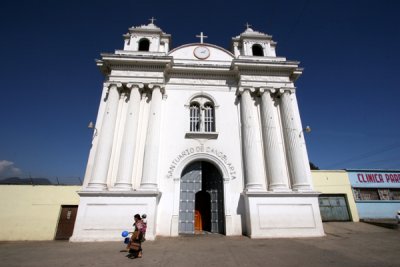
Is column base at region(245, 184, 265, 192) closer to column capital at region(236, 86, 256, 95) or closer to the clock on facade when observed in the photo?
column capital at region(236, 86, 256, 95)

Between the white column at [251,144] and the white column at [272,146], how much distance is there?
0.41 m

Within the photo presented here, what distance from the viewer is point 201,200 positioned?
12523 mm

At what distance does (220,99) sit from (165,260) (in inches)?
386

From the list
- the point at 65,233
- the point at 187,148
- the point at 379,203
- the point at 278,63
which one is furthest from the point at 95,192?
the point at 379,203

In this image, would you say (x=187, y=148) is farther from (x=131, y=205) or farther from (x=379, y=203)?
(x=379, y=203)

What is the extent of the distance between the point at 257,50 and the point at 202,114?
703 cm

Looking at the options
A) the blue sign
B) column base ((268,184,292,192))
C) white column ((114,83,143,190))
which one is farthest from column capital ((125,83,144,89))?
the blue sign

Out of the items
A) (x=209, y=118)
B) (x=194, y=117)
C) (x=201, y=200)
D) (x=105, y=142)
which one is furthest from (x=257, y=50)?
(x=105, y=142)

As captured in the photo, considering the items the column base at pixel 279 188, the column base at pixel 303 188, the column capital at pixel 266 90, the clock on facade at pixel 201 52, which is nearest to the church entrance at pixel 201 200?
the column base at pixel 279 188

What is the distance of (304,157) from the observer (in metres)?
11.7

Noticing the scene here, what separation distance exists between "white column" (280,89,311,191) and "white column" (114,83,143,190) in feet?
28.9

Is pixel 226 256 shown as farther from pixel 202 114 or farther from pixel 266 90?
pixel 266 90

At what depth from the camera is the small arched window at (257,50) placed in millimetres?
15248

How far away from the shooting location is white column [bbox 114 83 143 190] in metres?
10.4
